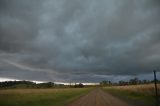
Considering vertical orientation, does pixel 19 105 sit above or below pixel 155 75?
below

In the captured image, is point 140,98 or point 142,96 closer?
point 140,98

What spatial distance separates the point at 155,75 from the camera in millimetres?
21766

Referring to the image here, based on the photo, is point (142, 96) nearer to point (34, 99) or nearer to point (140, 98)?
point (140, 98)

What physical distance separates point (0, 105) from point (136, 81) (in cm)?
16535

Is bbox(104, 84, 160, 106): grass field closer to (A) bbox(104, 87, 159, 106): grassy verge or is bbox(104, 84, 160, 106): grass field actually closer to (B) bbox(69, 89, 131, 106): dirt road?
(A) bbox(104, 87, 159, 106): grassy verge

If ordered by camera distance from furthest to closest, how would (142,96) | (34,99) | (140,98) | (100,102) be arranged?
1. (142,96)
2. (34,99)
3. (140,98)
4. (100,102)

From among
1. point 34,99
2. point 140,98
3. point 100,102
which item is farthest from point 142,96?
point 34,99

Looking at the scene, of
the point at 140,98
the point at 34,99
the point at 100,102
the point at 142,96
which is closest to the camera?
the point at 100,102

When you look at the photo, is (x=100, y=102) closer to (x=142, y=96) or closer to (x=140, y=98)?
(x=140, y=98)

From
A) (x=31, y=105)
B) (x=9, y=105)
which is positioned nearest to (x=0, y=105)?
(x=9, y=105)

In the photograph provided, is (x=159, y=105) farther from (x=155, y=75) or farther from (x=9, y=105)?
(x=9, y=105)

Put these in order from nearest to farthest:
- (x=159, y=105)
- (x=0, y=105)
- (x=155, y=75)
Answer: (x=155, y=75)
(x=159, y=105)
(x=0, y=105)

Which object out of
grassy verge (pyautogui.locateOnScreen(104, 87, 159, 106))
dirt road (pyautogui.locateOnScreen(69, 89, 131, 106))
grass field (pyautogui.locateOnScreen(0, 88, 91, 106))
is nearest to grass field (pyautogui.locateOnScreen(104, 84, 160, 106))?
grassy verge (pyautogui.locateOnScreen(104, 87, 159, 106))

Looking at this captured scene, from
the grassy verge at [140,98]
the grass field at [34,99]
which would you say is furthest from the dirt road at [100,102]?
the grass field at [34,99]
